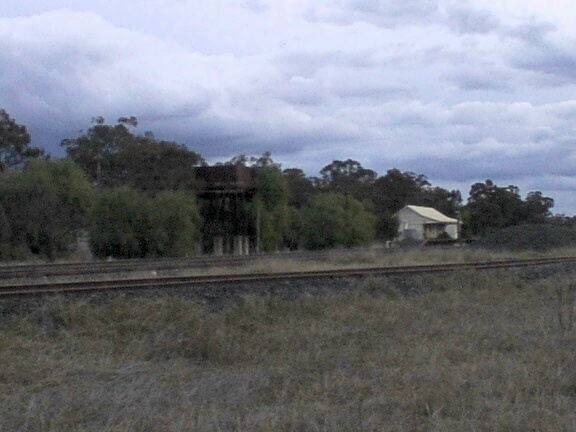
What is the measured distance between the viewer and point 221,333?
15.4 m

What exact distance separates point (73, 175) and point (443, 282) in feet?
128

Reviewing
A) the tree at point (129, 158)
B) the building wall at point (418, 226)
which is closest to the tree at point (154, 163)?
the tree at point (129, 158)

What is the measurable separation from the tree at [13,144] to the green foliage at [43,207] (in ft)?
57.3

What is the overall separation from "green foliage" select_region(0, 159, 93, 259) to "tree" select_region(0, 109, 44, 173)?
17454 mm

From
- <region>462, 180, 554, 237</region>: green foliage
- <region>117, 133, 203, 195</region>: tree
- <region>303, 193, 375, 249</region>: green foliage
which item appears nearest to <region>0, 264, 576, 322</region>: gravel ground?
<region>303, 193, 375, 249</region>: green foliage

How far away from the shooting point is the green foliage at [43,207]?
180 ft

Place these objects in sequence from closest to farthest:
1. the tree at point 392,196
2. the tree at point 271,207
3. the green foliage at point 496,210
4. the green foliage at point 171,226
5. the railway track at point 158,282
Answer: the railway track at point 158,282 → the green foliage at point 171,226 → the tree at point 271,207 → the tree at point 392,196 → the green foliage at point 496,210

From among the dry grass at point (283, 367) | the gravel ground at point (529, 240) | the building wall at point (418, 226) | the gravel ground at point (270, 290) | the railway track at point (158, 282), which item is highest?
the building wall at point (418, 226)

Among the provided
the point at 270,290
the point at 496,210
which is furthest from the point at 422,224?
the point at 270,290

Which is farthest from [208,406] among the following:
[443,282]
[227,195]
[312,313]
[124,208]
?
[227,195]

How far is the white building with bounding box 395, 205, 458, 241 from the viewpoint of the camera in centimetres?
10588

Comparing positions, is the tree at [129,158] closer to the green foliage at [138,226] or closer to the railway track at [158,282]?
the green foliage at [138,226]

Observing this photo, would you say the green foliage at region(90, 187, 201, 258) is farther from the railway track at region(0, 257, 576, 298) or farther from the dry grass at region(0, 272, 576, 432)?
the dry grass at region(0, 272, 576, 432)

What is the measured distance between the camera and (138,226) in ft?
196
